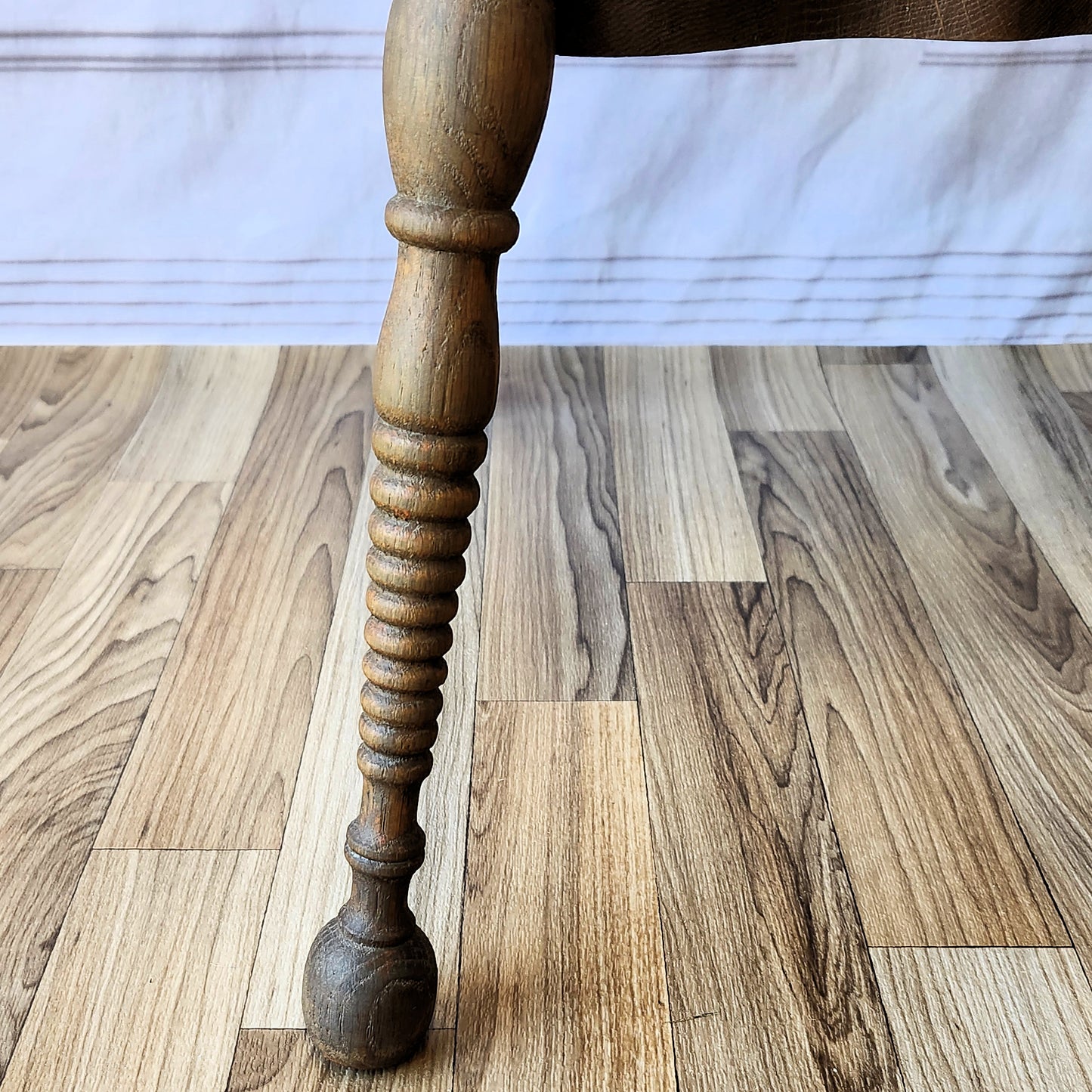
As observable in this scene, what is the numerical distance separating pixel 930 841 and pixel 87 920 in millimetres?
429

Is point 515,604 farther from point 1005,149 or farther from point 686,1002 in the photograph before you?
point 1005,149

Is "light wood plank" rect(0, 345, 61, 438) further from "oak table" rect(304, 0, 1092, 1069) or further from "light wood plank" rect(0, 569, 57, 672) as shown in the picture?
"oak table" rect(304, 0, 1092, 1069)

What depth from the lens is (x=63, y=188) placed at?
118 cm

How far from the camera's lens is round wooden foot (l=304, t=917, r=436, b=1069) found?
0.51m

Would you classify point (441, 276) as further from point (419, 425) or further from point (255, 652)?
point (255, 652)

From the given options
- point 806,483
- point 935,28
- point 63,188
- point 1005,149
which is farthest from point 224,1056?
point 1005,149

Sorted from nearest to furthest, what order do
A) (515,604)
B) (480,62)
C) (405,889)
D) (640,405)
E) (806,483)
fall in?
(480,62), (405,889), (515,604), (806,483), (640,405)

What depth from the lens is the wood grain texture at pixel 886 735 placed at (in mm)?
625

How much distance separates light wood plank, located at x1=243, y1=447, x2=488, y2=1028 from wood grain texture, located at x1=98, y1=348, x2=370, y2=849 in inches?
0.5

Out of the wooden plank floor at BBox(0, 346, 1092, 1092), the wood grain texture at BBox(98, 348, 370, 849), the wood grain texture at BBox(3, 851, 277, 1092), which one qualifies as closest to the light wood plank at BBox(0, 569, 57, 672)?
the wooden plank floor at BBox(0, 346, 1092, 1092)

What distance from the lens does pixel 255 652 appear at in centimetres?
80

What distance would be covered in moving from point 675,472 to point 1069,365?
1.53 ft

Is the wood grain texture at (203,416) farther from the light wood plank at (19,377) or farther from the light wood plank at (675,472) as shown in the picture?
the light wood plank at (675,472)

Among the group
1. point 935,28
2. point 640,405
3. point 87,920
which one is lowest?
point 640,405
